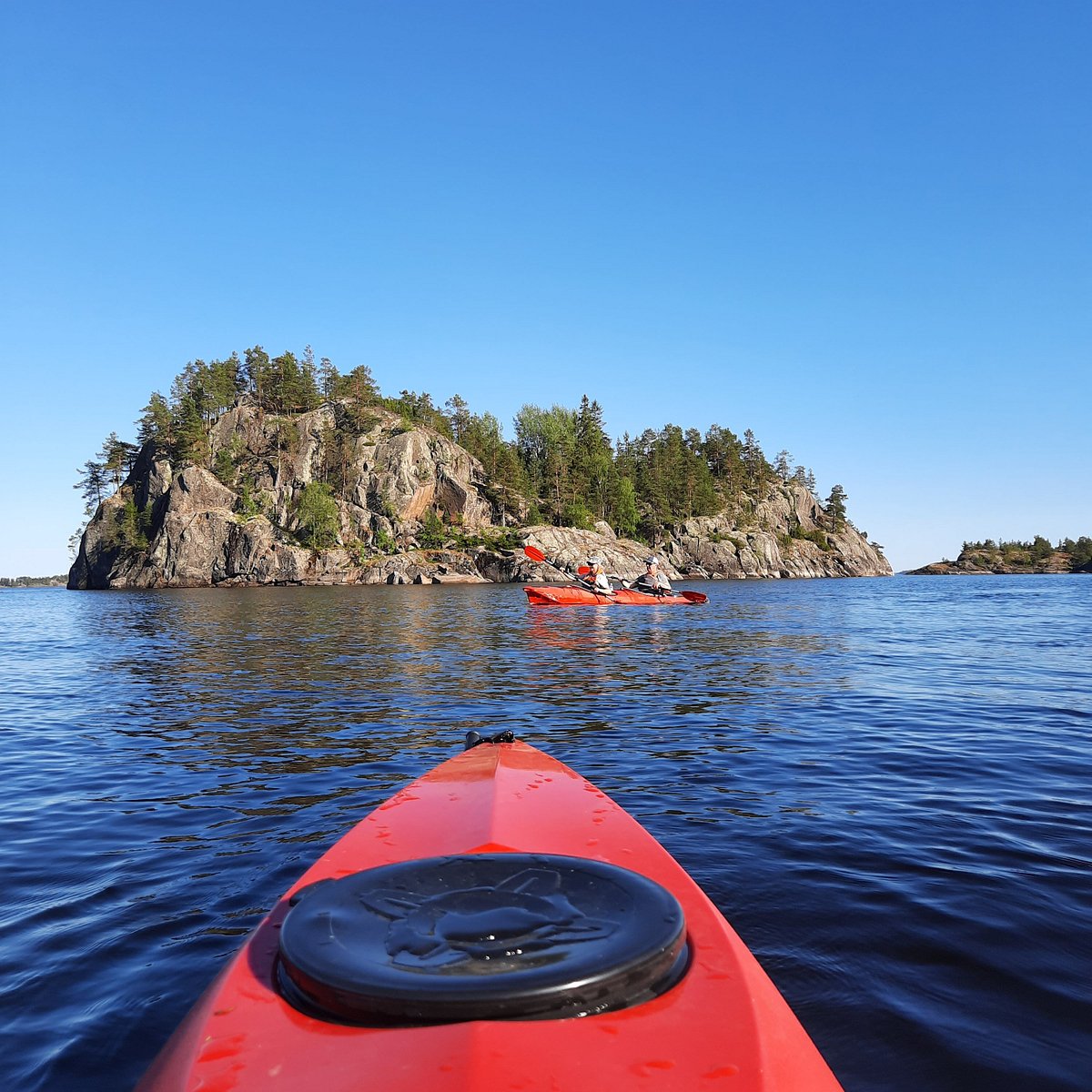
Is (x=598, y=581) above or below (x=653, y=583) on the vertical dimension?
above

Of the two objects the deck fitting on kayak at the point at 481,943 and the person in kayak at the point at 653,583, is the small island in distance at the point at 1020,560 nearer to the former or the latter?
the person in kayak at the point at 653,583

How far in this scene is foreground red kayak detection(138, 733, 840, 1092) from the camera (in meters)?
1.87

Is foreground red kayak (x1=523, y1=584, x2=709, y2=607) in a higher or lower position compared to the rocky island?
lower

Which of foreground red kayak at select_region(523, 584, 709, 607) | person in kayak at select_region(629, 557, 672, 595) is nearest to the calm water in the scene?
foreground red kayak at select_region(523, 584, 709, 607)

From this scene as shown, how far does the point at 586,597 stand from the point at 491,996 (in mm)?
34672

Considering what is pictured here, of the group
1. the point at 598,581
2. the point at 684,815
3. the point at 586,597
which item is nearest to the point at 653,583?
the point at 598,581

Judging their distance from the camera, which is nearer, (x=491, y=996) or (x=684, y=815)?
(x=491, y=996)

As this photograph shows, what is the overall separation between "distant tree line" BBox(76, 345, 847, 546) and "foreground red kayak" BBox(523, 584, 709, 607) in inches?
2239

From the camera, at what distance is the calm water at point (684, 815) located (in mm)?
3529

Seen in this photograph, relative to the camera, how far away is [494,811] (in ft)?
12.8

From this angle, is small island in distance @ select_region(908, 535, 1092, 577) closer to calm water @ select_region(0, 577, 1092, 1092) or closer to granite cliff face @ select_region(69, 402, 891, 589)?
granite cliff face @ select_region(69, 402, 891, 589)

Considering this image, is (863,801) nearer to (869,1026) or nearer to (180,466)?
(869,1026)

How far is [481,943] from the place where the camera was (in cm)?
226

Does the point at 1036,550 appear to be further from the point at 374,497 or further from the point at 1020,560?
the point at 374,497
